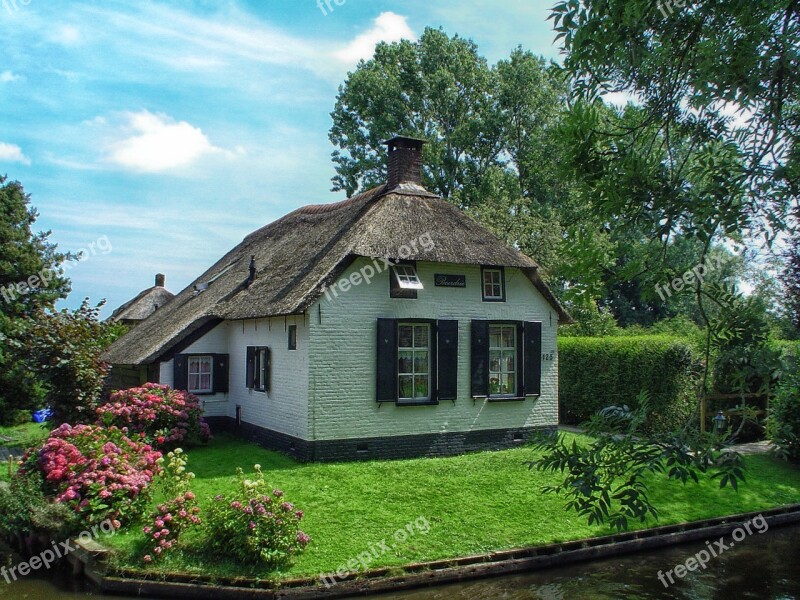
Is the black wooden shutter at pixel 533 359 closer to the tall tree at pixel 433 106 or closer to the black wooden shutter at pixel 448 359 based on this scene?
the black wooden shutter at pixel 448 359

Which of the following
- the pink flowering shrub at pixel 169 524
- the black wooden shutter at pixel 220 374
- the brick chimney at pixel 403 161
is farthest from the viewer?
the black wooden shutter at pixel 220 374

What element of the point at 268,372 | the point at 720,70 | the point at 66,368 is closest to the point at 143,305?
the point at 66,368

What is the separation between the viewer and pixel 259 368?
16766 mm

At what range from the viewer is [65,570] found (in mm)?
10438

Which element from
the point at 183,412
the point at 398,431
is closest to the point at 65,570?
the point at 183,412

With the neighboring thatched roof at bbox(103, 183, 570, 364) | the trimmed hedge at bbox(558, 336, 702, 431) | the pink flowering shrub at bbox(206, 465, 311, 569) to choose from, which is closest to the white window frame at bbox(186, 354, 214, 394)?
the neighboring thatched roof at bbox(103, 183, 570, 364)

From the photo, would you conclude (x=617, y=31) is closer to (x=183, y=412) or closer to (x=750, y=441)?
(x=183, y=412)

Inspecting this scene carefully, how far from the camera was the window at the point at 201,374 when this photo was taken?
1805 cm

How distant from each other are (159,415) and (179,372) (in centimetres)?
204

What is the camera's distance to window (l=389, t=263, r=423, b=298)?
14.9 metres

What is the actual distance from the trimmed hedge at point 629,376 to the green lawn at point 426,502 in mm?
2670

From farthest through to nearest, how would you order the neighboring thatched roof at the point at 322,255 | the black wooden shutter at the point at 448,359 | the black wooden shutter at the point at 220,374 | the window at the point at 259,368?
the black wooden shutter at the point at 220,374 → the window at the point at 259,368 → the black wooden shutter at the point at 448,359 → the neighboring thatched roof at the point at 322,255

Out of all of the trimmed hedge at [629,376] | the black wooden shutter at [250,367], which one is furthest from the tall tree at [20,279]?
the trimmed hedge at [629,376]

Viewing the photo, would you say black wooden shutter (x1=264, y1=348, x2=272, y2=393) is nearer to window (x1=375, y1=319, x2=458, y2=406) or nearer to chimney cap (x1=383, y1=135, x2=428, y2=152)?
window (x1=375, y1=319, x2=458, y2=406)
